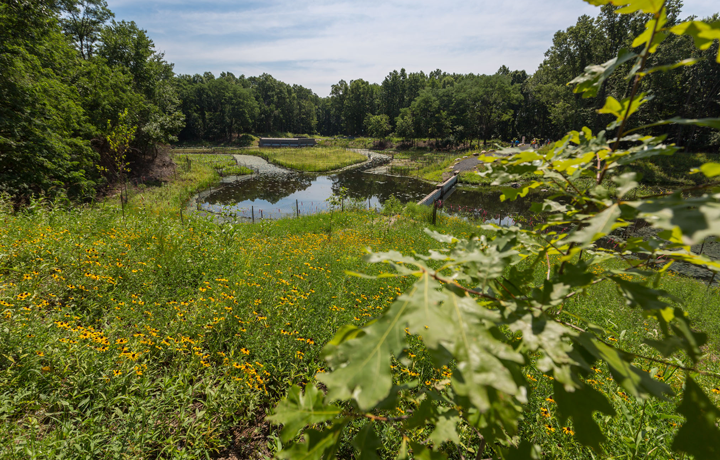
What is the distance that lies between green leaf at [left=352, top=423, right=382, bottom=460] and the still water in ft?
44.8

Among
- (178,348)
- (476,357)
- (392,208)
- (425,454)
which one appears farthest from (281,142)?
(476,357)

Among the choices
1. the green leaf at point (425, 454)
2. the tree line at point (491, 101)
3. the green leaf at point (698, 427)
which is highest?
the tree line at point (491, 101)

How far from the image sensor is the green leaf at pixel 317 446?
0.76m

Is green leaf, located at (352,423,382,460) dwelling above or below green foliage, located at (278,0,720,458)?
below

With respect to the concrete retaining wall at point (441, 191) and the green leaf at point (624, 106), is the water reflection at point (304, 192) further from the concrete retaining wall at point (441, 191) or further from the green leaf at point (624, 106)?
the green leaf at point (624, 106)

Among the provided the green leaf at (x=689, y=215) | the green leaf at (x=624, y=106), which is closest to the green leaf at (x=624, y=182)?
the green leaf at (x=689, y=215)

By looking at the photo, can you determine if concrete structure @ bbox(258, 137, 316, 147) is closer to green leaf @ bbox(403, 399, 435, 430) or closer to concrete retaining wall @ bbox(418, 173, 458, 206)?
concrete retaining wall @ bbox(418, 173, 458, 206)

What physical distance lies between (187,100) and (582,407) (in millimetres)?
73794

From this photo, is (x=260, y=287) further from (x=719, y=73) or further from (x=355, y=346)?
(x=719, y=73)

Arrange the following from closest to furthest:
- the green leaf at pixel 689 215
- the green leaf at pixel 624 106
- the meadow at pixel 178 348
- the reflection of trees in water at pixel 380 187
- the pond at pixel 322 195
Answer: the green leaf at pixel 689 215 < the green leaf at pixel 624 106 < the meadow at pixel 178 348 < the pond at pixel 322 195 < the reflection of trees in water at pixel 380 187

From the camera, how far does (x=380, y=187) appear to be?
81.5 ft

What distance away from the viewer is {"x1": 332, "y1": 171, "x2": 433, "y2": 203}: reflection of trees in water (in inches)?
846

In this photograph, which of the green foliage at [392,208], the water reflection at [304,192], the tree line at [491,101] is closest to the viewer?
the green foliage at [392,208]

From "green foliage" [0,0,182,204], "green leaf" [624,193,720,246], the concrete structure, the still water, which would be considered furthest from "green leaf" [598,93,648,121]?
the concrete structure
